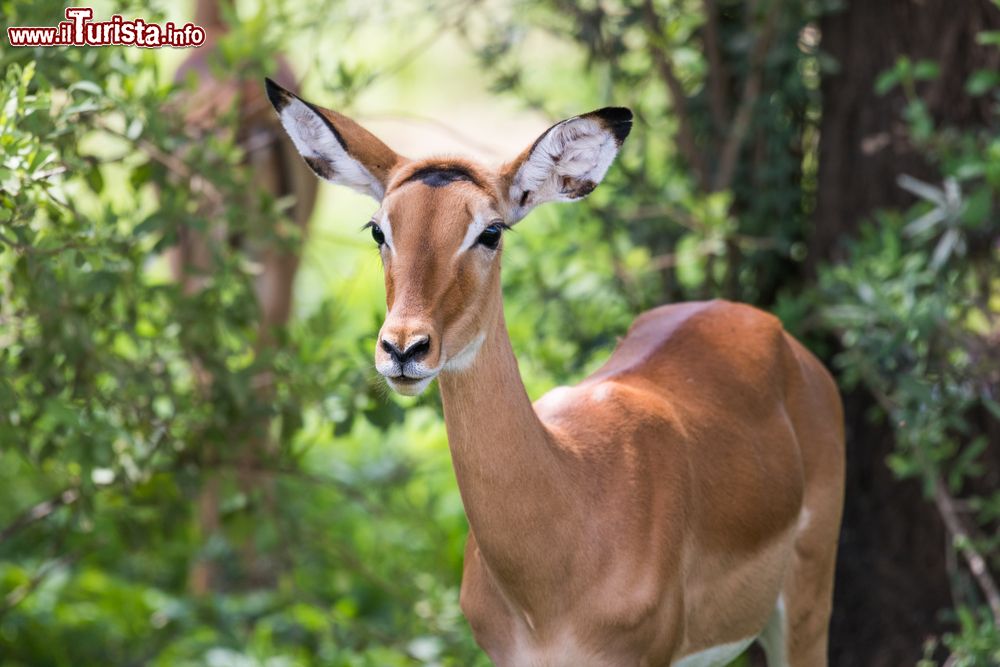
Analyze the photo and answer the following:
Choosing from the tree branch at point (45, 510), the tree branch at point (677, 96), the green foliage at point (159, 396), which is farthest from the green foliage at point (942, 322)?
the tree branch at point (45, 510)

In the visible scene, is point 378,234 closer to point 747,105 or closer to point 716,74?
point 747,105

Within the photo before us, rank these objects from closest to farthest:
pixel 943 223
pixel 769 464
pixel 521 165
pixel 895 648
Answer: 1. pixel 521 165
2. pixel 769 464
3. pixel 943 223
4. pixel 895 648

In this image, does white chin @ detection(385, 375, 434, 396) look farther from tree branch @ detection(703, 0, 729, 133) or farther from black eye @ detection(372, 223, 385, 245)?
tree branch @ detection(703, 0, 729, 133)

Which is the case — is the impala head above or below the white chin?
above

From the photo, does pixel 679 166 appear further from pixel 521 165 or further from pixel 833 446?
pixel 521 165

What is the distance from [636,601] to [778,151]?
3018 mm

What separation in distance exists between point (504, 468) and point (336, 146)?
0.84 m

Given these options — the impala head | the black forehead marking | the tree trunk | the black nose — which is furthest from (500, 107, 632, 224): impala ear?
the tree trunk

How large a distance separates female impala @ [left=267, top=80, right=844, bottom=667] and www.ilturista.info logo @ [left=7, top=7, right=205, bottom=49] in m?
1.13

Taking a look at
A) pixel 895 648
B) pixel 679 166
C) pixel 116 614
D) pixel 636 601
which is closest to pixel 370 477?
pixel 116 614

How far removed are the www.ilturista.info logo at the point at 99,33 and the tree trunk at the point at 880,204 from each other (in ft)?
8.18

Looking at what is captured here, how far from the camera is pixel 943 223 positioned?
16.5 feet

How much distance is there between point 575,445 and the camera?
11.2 feet

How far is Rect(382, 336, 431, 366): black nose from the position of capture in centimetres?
278
